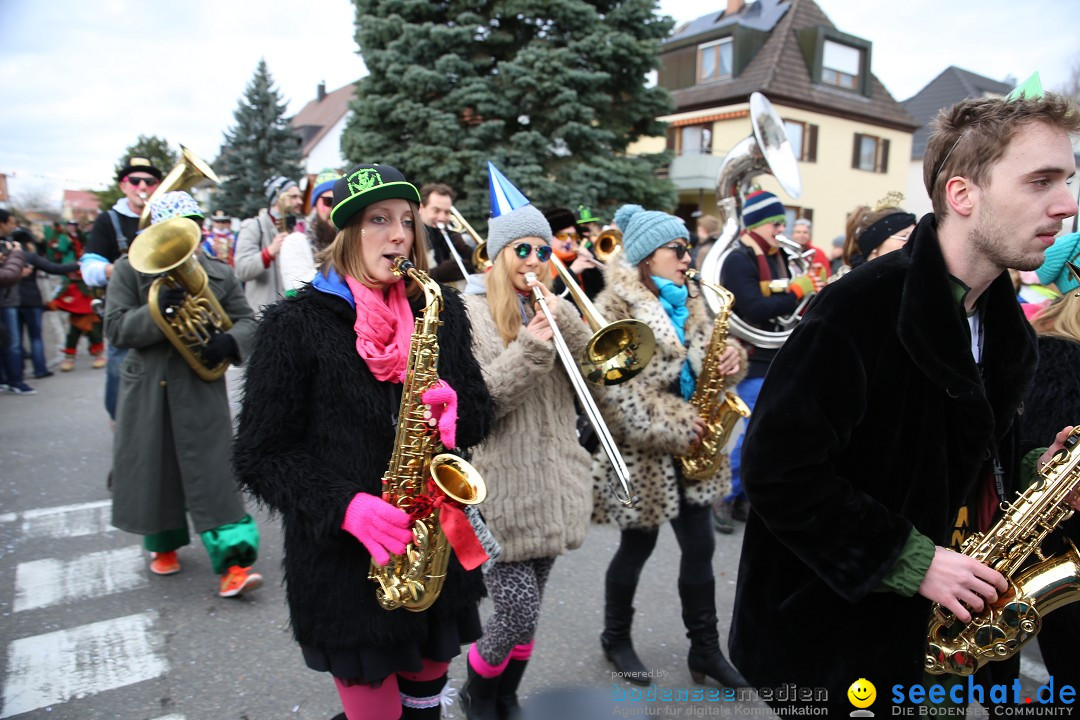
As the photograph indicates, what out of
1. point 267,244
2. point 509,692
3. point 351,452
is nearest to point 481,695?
point 509,692

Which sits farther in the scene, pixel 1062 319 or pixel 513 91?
pixel 513 91

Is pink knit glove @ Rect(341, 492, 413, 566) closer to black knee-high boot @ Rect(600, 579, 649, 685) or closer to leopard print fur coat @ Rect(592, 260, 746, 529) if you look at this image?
leopard print fur coat @ Rect(592, 260, 746, 529)

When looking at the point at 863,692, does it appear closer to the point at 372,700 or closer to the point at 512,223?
the point at 372,700

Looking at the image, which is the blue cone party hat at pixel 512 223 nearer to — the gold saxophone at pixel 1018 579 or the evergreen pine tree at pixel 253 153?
the gold saxophone at pixel 1018 579

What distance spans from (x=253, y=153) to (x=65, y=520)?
83.9 feet

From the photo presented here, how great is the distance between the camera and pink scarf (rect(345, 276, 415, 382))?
2.14 m

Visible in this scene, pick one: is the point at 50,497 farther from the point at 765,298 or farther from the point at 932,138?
the point at 932,138

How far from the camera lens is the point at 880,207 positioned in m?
4.88

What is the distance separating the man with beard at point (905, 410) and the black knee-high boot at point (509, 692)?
1329 millimetres

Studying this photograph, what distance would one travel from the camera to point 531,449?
2896 millimetres

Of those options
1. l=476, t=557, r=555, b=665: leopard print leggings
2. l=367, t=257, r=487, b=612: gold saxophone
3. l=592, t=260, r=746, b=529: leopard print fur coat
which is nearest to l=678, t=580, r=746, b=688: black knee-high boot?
l=592, t=260, r=746, b=529: leopard print fur coat

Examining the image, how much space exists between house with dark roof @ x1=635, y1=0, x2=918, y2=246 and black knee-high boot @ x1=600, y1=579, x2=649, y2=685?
21774 millimetres

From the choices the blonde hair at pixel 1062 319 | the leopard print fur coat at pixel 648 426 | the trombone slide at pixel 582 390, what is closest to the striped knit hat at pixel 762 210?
the leopard print fur coat at pixel 648 426

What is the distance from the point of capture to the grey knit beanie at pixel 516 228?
9.94 feet
